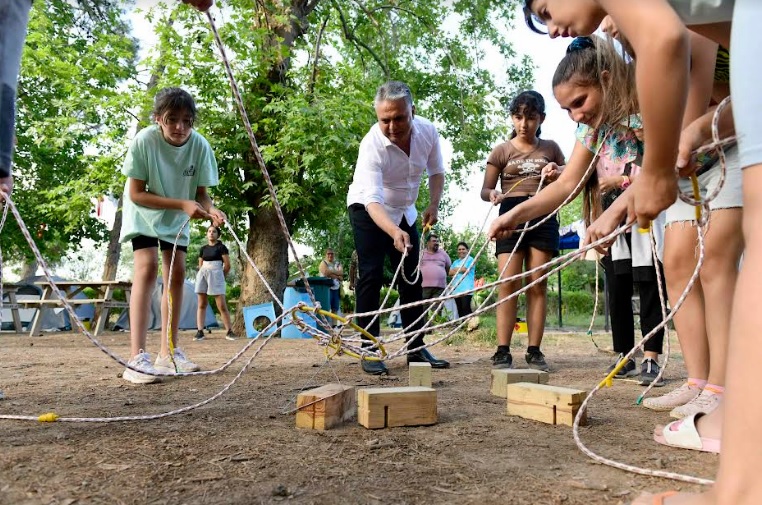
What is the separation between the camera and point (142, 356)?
2861 mm

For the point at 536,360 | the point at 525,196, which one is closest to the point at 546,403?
the point at 536,360

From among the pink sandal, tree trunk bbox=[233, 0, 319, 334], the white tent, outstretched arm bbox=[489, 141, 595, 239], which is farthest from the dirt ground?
the white tent

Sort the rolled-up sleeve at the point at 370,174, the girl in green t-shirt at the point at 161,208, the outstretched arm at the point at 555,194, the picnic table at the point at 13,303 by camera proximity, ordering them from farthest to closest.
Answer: the picnic table at the point at 13,303 < the rolled-up sleeve at the point at 370,174 < the girl in green t-shirt at the point at 161,208 < the outstretched arm at the point at 555,194

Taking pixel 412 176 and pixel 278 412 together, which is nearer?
pixel 278 412

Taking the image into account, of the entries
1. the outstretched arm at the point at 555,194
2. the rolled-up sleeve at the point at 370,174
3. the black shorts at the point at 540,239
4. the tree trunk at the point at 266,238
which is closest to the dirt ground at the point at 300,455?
the outstretched arm at the point at 555,194

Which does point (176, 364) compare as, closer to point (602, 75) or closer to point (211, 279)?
point (602, 75)

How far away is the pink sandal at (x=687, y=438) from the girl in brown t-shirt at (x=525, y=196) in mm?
1596

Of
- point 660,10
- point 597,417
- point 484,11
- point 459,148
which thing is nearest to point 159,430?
point 597,417

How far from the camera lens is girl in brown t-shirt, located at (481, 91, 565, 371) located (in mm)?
3316

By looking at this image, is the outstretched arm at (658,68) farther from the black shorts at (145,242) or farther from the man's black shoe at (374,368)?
the black shorts at (145,242)

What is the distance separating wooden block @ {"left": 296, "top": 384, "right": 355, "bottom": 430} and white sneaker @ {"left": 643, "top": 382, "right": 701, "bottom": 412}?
1156mm

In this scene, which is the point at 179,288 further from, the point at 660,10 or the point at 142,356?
the point at 660,10

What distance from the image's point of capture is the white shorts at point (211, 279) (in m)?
7.39

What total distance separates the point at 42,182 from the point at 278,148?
8.23 m
